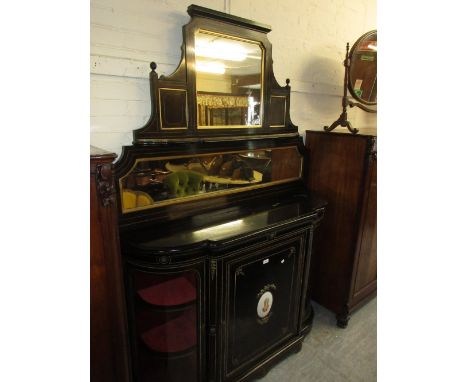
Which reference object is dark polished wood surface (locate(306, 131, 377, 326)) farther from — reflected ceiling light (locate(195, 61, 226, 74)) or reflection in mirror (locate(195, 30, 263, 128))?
reflected ceiling light (locate(195, 61, 226, 74))

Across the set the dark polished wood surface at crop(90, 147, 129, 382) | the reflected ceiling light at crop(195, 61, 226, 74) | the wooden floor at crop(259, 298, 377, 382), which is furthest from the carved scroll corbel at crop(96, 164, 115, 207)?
the wooden floor at crop(259, 298, 377, 382)

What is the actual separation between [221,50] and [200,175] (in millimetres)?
741

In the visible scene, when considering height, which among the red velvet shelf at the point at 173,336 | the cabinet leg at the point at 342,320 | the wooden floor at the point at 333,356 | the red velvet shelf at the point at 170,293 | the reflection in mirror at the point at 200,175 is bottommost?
the wooden floor at the point at 333,356

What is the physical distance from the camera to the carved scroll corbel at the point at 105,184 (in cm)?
91

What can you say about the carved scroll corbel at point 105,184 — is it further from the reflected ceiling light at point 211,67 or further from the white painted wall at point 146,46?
the reflected ceiling light at point 211,67

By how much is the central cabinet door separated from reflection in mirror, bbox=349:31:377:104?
1336 millimetres

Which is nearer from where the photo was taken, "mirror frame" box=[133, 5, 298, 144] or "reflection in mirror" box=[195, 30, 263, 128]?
"mirror frame" box=[133, 5, 298, 144]

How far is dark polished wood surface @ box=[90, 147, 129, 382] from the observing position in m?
0.93

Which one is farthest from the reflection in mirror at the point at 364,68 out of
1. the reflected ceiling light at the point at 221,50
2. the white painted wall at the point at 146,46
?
the reflected ceiling light at the point at 221,50

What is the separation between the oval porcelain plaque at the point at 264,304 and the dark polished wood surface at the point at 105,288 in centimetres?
80
